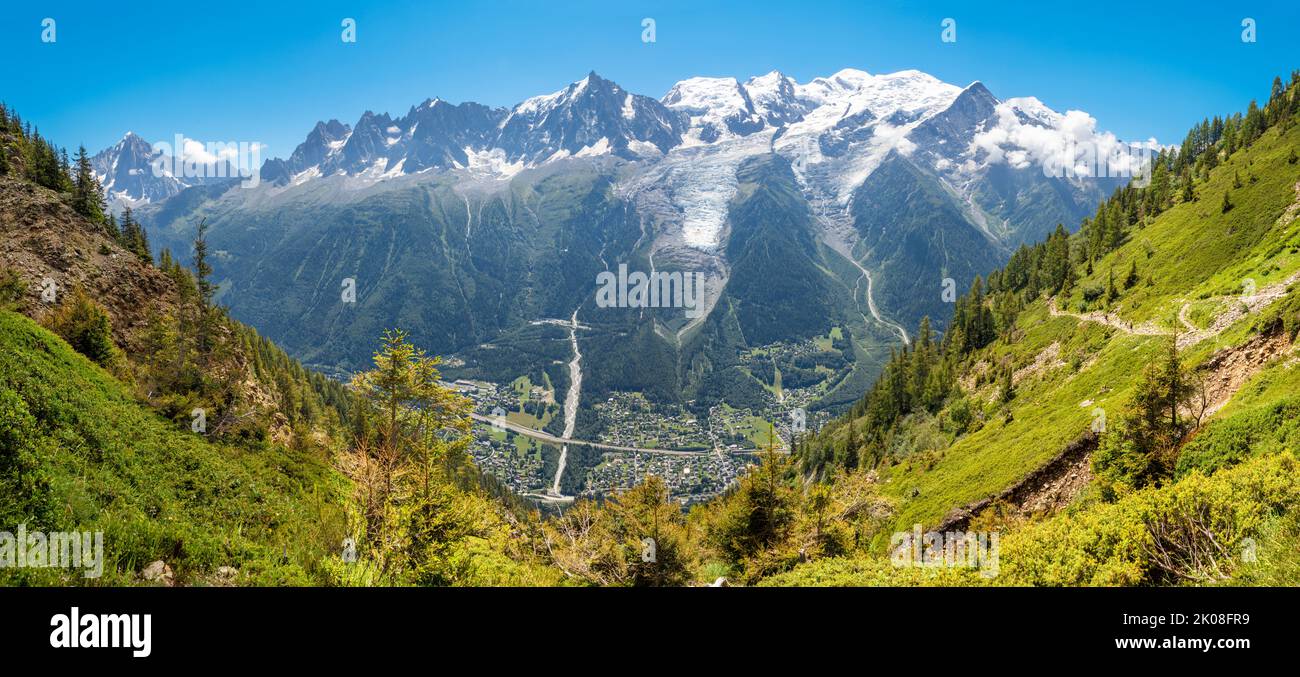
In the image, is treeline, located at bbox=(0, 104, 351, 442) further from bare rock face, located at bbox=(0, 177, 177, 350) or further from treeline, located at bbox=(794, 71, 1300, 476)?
treeline, located at bbox=(794, 71, 1300, 476)

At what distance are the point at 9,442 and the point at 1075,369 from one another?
8602 centimetres

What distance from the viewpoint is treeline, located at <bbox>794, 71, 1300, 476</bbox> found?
102 m

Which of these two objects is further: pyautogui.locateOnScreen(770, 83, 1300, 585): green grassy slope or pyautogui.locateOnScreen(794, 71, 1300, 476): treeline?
pyautogui.locateOnScreen(794, 71, 1300, 476): treeline

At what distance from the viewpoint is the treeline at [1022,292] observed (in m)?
102

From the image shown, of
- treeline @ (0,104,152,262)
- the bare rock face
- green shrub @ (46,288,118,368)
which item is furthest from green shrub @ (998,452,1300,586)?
treeline @ (0,104,152,262)

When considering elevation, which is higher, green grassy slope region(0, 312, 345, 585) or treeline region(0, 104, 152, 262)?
treeline region(0, 104, 152, 262)

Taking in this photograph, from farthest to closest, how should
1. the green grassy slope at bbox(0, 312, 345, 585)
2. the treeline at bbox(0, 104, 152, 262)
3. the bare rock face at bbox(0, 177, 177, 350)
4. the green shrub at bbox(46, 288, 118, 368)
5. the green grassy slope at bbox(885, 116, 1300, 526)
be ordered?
the treeline at bbox(0, 104, 152, 262)
the green grassy slope at bbox(885, 116, 1300, 526)
the bare rock face at bbox(0, 177, 177, 350)
the green shrub at bbox(46, 288, 118, 368)
the green grassy slope at bbox(0, 312, 345, 585)

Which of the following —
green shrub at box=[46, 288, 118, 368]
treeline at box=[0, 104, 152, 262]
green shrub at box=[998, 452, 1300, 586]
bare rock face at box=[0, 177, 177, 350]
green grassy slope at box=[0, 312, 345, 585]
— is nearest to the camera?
green grassy slope at box=[0, 312, 345, 585]

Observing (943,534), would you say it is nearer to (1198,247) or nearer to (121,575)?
(121,575)

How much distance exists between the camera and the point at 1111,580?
1373 centimetres

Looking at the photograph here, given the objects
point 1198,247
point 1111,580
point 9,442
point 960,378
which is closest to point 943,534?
point 1111,580

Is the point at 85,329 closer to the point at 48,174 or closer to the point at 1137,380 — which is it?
the point at 48,174

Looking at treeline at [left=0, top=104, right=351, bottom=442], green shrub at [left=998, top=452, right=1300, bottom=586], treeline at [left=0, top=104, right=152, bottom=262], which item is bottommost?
green shrub at [left=998, top=452, right=1300, bottom=586]

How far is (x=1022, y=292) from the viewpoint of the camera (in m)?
122
